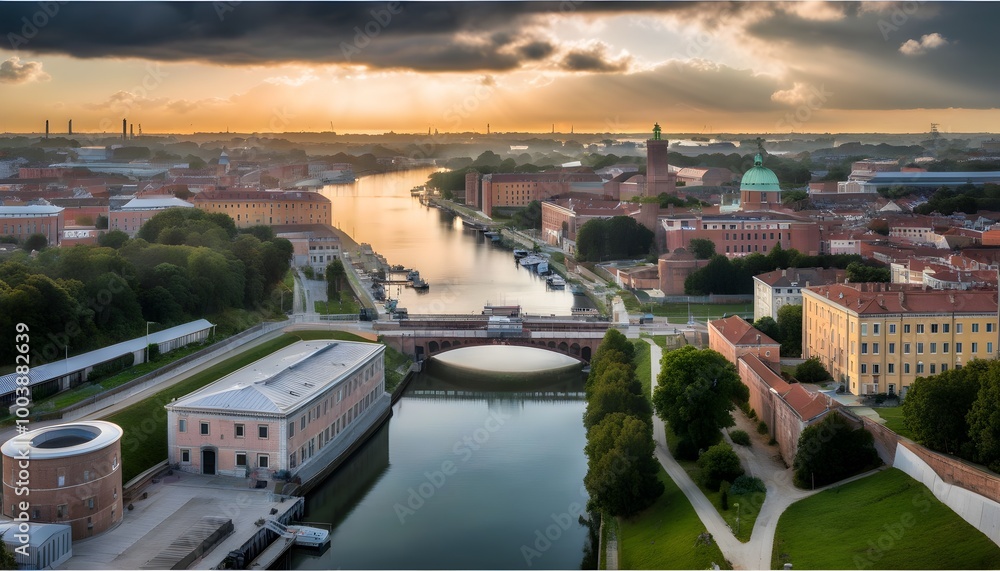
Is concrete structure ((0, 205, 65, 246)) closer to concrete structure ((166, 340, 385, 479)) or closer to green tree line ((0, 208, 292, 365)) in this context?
green tree line ((0, 208, 292, 365))

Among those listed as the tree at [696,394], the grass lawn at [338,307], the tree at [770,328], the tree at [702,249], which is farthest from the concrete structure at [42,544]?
the tree at [702,249]

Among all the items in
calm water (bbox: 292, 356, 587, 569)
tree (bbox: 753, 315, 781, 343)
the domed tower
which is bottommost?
calm water (bbox: 292, 356, 587, 569)

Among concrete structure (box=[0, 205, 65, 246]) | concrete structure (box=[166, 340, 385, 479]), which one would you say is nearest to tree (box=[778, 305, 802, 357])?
concrete structure (box=[166, 340, 385, 479])

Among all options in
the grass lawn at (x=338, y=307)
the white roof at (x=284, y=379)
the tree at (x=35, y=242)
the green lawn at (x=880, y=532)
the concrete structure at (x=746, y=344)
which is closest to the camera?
the green lawn at (x=880, y=532)

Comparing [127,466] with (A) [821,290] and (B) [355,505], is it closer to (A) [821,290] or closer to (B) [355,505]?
(B) [355,505]

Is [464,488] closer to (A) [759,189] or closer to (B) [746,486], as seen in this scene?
(B) [746,486]

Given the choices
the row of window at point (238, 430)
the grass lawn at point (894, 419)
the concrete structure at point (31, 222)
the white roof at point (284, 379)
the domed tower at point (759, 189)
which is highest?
the domed tower at point (759, 189)

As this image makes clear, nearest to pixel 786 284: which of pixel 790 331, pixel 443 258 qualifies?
pixel 790 331

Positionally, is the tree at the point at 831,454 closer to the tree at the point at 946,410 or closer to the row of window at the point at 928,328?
the tree at the point at 946,410
